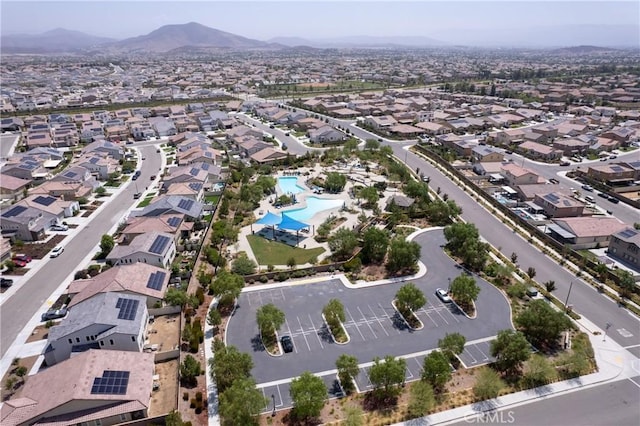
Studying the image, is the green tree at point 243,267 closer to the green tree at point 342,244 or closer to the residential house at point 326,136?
the green tree at point 342,244

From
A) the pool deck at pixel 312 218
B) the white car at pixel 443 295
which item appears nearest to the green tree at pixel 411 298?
the white car at pixel 443 295

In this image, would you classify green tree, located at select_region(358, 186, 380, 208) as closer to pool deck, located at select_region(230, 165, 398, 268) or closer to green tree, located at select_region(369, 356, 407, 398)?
pool deck, located at select_region(230, 165, 398, 268)

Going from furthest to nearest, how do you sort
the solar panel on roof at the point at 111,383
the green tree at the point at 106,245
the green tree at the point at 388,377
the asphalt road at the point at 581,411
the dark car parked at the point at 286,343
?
the green tree at the point at 106,245 < the dark car parked at the point at 286,343 < the green tree at the point at 388,377 < the asphalt road at the point at 581,411 < the solar panel on roof at the point at 111,383

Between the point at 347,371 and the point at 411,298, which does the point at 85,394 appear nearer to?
the point at 347,371

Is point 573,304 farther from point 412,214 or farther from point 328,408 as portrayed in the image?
point 328,408

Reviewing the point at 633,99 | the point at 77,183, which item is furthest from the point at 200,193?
the point at 633,99

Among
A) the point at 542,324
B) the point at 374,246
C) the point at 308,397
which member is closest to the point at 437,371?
the point at 308,397
